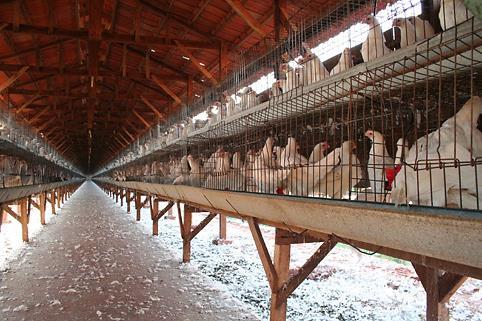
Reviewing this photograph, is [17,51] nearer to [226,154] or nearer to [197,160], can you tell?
[197,160]

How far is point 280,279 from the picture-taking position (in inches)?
137

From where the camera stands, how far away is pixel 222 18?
8516 mm

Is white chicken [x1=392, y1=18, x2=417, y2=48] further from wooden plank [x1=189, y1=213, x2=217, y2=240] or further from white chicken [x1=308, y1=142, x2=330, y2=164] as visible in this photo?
wooden plank [x1=189, y1=213, x2=217, y2=240]

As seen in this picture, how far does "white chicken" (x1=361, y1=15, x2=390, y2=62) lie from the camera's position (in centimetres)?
256

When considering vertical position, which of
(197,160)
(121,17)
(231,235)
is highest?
(121,17)

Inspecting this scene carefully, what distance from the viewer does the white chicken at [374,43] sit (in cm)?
256

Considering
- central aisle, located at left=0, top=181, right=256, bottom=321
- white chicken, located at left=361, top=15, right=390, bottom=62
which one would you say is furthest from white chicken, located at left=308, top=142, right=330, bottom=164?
central aisle, located at left=0, top=181, right=256, bottom=321

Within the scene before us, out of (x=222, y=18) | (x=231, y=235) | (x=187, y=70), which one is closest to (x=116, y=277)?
(x=231, y=235)

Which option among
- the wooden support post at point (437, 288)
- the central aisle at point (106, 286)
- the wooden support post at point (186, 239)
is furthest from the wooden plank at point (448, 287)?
the wooden support post at point (186, 239)

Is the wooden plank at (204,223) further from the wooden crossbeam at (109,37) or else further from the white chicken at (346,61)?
the wooden crossbeam at (109,37)

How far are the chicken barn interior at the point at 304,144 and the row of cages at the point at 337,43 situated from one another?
2 cm

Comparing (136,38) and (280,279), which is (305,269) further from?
(136,38)

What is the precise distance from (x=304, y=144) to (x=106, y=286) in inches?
133

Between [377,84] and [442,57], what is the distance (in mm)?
521
